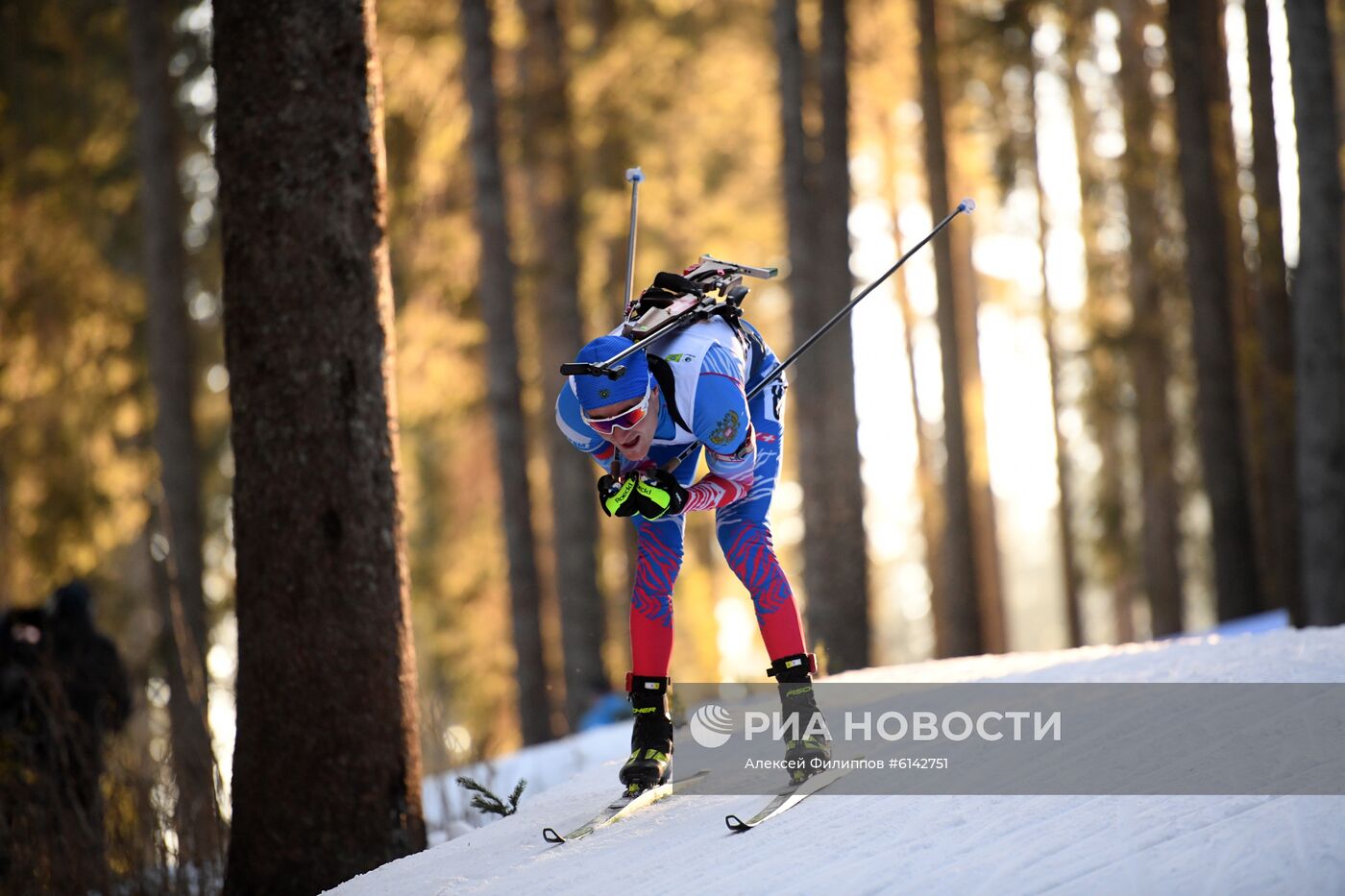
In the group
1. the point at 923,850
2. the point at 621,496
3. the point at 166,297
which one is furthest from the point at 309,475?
the point at 166,297

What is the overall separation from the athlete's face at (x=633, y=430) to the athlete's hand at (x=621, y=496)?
0.10 metres

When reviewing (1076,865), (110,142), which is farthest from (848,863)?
(110,142)

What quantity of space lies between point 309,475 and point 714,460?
1694 mm

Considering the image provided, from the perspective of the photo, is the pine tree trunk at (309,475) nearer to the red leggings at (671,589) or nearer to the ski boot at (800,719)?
the red leggings at (671,589)

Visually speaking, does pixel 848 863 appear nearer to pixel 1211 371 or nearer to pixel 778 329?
pixel 1211 371

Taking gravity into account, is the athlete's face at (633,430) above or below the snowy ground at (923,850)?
above

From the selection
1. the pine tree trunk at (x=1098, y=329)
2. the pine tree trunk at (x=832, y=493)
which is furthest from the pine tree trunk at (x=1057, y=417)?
the pine tree trunk at (x=832, y=493)

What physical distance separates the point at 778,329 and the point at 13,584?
1225cm

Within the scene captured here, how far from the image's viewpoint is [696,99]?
61.6 feet

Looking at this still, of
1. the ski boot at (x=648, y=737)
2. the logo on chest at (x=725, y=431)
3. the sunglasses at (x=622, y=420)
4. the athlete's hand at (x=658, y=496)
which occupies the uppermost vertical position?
the sunglasses at (x=622, y=420)

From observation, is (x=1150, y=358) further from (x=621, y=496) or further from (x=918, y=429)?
(x=621, y=496)

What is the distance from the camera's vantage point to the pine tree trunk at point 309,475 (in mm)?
5320

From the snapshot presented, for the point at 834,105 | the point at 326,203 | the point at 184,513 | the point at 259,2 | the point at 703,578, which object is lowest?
the point at 703,578

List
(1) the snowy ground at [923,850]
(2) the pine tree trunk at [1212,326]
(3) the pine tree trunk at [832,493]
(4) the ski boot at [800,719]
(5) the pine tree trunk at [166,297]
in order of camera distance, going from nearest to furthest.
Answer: (1) the snowy ground at [923,850] → (4) the ski boot at [800,719] → (3) the pine tree trunk at [832,493] → (5) the pine tree trunk at [166,297] → (2) the pine tree trunk at [1212,326]
